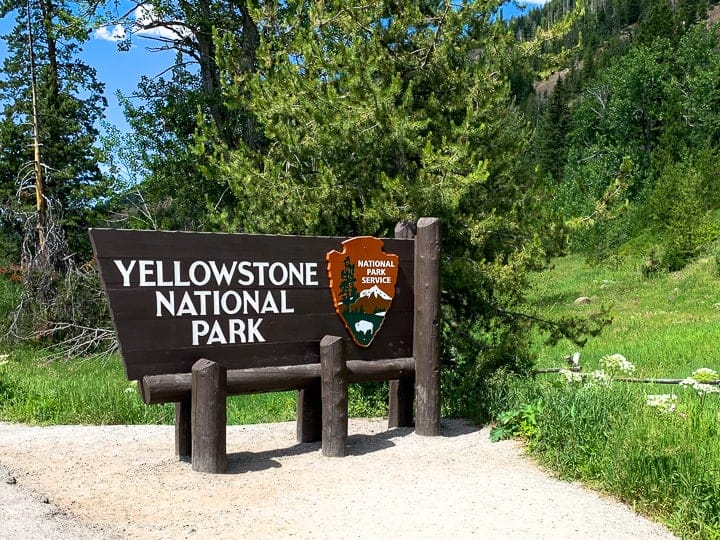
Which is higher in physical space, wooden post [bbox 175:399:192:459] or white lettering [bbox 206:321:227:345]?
white lettering [bbox 206:321:227:345]

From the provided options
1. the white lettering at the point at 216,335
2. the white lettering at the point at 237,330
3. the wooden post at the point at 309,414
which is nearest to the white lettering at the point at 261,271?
the white lettering at the point at 237,330

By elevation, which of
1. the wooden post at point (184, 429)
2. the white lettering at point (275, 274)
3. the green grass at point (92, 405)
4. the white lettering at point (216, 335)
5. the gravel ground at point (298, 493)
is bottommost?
the green grass at point (92, 405)

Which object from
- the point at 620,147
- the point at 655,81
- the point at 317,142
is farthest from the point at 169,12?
the point at 655,81

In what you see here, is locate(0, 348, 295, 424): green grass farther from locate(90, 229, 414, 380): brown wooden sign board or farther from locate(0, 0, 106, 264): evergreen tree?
locate(0, 0, 106, 264): evergreen tree

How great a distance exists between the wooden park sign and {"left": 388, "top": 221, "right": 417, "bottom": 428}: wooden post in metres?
0.01

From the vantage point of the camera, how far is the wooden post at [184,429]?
541 centimetres

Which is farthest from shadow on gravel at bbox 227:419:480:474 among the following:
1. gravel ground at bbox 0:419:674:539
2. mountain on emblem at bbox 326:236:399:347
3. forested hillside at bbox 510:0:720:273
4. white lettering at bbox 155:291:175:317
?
forested hillside at bbox 510:0:720:273

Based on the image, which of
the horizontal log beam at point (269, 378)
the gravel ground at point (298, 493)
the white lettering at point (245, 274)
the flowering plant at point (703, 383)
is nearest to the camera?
the gravel ground at point (298, 493)

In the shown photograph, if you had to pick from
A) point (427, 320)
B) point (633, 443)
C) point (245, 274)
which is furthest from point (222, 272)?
point (633, 443)

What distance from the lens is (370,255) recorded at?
612cm

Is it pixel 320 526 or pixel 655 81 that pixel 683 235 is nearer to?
pixel 320 526

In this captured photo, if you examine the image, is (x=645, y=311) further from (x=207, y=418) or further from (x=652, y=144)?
(x=652, y=144)

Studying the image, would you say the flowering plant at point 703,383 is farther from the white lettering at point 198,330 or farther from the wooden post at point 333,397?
the white lettering at point 198,330

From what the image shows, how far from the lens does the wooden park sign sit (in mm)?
4918
